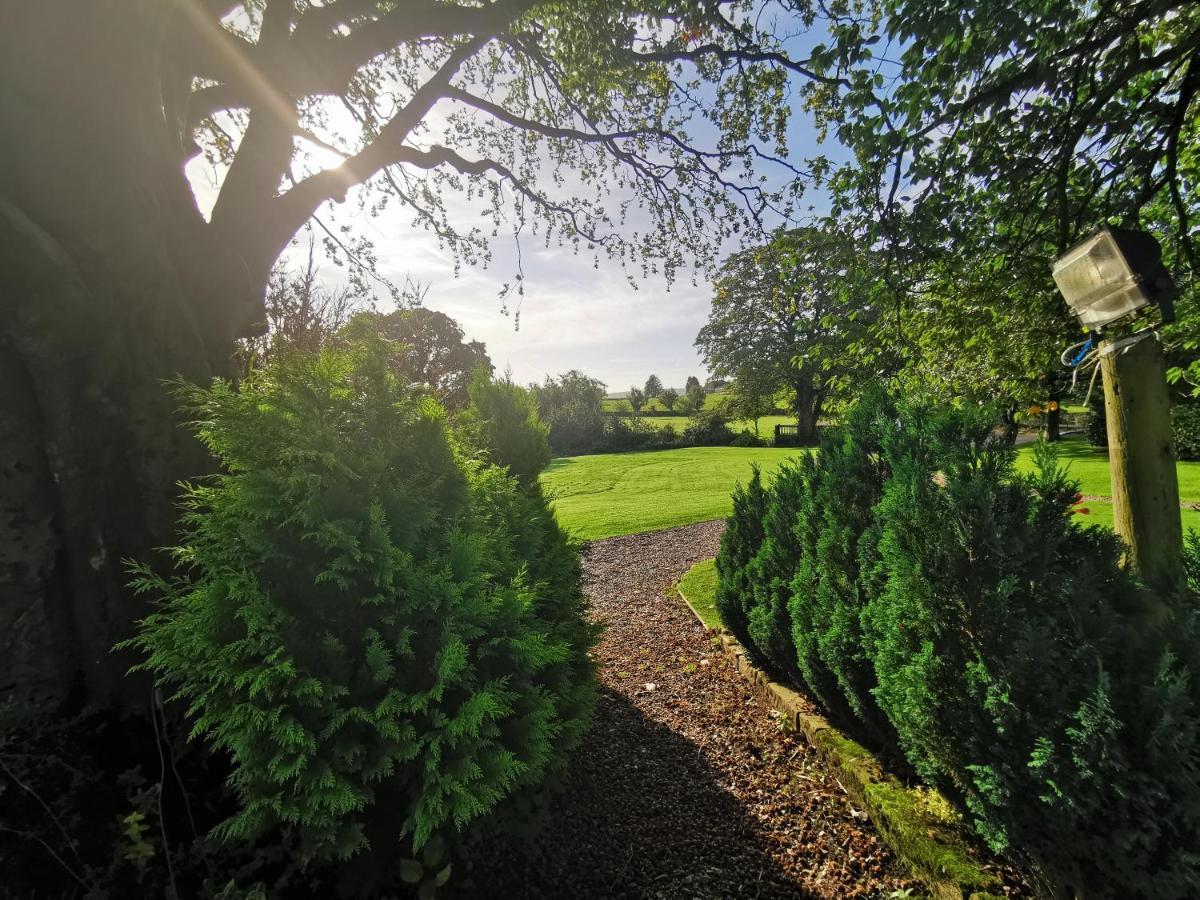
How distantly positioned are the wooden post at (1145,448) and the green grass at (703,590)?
13.7 ft

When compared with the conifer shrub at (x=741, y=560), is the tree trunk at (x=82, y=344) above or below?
above

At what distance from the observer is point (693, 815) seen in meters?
3.18

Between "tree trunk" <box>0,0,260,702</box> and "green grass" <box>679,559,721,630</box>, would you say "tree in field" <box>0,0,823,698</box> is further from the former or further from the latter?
"green grass" <box>679,559,721,630</box>

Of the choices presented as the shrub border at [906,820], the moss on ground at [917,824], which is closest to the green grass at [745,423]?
the shrub border at [906,820]

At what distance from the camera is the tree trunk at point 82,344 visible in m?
2.60

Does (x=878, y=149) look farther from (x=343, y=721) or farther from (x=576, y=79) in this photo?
(x=343, y=721)

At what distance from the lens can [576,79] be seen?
6492 millimetres

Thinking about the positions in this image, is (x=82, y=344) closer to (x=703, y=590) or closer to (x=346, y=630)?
(x=346, y=630)

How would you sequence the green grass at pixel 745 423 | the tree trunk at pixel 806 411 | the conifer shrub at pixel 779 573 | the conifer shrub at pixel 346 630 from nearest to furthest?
the conifer shrub at pixel 346 630, the conifer shrub at pixel 779 573, the tree trunk at pixel 806 411, the green grass at pixel 745 423

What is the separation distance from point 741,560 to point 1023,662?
3.51m

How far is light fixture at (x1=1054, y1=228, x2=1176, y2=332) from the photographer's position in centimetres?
224

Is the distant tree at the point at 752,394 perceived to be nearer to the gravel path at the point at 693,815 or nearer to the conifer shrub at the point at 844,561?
the gravel path at the point at 693,815

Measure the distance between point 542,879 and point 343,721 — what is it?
5.34ft

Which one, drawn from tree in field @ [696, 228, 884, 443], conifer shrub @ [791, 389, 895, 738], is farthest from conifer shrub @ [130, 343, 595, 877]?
tree in field @ [696, 228, 884, 443]
